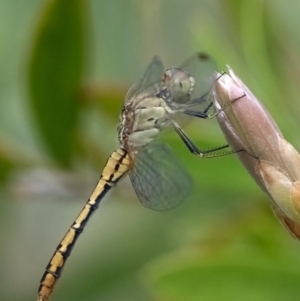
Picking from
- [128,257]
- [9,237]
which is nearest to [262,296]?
[128,257]

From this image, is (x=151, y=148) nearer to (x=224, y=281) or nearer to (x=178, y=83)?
(x=178, y=83)

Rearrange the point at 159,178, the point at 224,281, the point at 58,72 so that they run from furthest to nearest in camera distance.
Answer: the point at 58,72 < the point at 159,178 < the point at 224,281

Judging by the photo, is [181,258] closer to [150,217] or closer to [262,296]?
[262,296]

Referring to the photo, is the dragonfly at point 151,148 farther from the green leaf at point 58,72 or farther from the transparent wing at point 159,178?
the green leaf at point 58,72

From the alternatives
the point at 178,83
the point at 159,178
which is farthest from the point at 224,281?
the point at 178,83

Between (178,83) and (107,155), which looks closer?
(178,83)

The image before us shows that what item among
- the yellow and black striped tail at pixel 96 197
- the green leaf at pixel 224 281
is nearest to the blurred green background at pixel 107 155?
the green leaf at pixel 224 281
